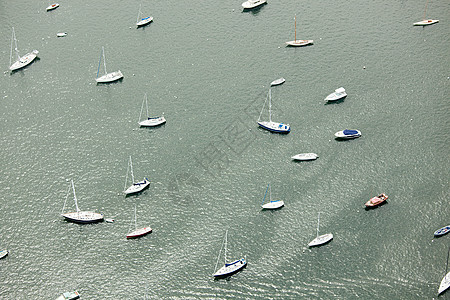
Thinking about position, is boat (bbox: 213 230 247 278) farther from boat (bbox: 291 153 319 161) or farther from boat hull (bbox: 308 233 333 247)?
boat (bbox: 291 153 319 161)

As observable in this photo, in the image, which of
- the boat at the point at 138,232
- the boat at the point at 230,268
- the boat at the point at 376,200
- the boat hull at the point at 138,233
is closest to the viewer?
the boat at the point at 230,268

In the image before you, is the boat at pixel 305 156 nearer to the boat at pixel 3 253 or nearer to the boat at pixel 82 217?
the boat at pixel 82 217

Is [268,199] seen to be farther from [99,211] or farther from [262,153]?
[99,211]

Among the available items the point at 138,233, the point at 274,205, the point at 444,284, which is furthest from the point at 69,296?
the point at 444,284

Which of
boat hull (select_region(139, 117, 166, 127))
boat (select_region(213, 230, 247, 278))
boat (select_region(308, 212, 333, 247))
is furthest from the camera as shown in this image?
boat hull (select_region(139, 117, 166, 127))

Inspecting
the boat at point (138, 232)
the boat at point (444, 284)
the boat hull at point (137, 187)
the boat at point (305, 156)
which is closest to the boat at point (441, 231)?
the boat at point (444, 284)

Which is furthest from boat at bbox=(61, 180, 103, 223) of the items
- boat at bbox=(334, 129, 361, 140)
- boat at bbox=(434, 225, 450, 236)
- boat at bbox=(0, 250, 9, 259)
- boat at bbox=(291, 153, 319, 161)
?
boat at bbox=(434, 225, 450, 236)

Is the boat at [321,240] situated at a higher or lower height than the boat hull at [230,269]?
higher
